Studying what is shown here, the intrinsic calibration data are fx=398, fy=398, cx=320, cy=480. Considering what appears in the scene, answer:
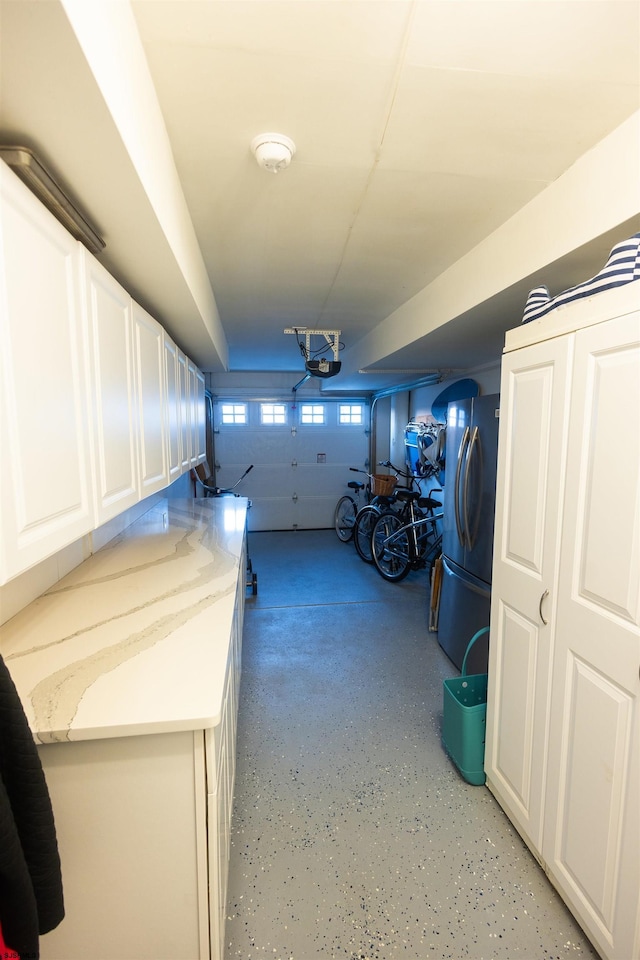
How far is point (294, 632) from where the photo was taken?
3031 millimetres

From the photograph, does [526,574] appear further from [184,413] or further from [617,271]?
[184,413]

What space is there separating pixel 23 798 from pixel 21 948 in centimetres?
26

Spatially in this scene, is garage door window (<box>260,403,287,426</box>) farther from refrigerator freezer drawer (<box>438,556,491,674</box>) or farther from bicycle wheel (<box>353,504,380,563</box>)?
refrigerator freezer drawer (<box>438,556,491,674</box>)

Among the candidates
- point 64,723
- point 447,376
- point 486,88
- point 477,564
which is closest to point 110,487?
point 64,723

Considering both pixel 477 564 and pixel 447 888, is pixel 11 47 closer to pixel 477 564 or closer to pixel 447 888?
pixel 447 888

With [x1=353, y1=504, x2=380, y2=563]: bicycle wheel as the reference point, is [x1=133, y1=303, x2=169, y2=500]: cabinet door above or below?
above

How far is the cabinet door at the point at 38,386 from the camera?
70cm

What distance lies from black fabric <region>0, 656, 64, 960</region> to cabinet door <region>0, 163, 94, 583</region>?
0.26 meters

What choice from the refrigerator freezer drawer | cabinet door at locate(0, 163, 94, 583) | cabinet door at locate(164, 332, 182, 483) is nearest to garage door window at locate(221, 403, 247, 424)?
cabinet door at locate(164, 332, 182, 483)

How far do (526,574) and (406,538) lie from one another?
2.78 meters

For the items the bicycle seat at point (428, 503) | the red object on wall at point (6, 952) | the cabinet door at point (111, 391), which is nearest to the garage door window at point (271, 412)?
the bicycle seat at point (428, 503)

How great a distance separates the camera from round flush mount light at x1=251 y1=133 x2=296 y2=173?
121 cm

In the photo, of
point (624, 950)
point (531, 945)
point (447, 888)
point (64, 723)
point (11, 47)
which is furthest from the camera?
point (447, 888)

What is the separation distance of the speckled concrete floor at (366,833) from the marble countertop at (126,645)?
0.89 m
